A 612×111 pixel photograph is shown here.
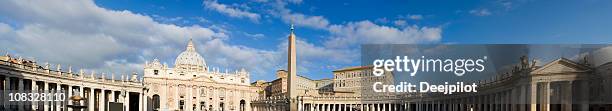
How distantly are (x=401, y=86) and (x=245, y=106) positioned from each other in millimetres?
62605

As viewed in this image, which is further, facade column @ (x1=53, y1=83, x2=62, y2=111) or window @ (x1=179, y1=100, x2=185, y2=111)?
window @ (x1=179, y1=100, x2=185, y2=111)

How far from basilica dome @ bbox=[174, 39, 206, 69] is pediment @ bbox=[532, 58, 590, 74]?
73.8 m

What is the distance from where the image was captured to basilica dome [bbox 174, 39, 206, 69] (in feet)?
333

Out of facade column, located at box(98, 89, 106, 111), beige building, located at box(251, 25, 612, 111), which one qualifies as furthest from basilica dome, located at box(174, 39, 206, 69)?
beige building, located at box(251, 25, 612, 111)

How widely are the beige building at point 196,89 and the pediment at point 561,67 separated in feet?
184

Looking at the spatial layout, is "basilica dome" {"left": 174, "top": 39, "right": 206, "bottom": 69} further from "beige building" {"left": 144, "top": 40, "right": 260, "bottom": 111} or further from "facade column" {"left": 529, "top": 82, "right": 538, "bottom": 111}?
"facade column" {"left": 529, "top": 82, "right": 538, "bottom": 111}

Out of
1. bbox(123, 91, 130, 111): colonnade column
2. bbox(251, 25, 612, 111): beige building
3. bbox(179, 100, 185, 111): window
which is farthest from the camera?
bbox(179, 100, 185, 111): window

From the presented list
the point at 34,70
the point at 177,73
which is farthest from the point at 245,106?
the point at 34,70

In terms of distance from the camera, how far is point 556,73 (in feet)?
112

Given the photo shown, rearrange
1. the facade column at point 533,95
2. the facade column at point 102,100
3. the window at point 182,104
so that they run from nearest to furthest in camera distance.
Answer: the facade column at point 533,95, the facade column at point 102,100, the window at point 182,104

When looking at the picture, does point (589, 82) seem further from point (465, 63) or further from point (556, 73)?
point (465, 63)

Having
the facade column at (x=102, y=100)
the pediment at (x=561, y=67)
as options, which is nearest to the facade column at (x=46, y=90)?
the facade column at (x=102, y=100)

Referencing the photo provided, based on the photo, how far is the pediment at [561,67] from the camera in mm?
33941

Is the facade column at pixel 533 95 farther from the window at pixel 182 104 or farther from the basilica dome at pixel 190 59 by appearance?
the basilica dome at pixel 190 59
